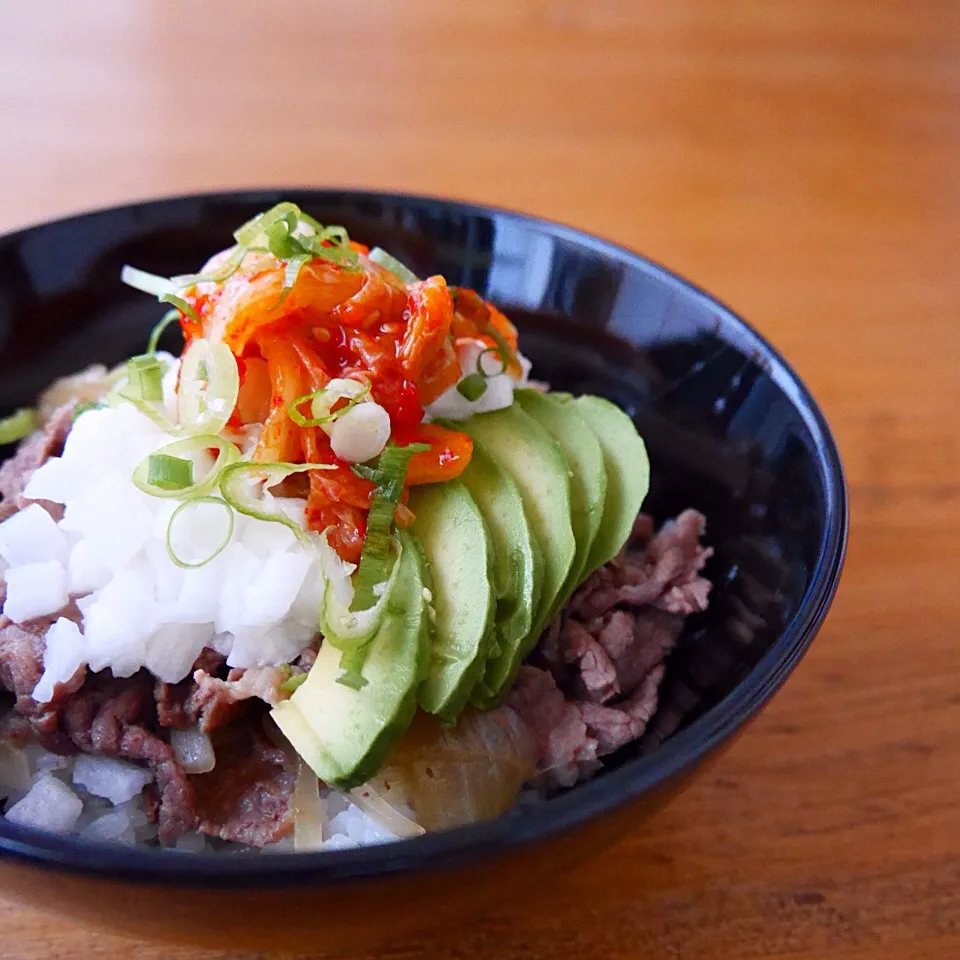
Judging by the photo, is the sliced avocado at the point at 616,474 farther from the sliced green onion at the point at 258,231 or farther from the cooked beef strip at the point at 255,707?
the sliced green onion at the point at 258,231

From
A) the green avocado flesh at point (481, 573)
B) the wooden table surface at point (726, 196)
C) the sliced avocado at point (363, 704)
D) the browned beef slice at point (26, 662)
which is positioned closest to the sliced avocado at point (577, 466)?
the green avocado flesh at point (481, 573)

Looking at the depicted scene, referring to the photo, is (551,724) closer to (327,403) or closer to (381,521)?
(381,521)

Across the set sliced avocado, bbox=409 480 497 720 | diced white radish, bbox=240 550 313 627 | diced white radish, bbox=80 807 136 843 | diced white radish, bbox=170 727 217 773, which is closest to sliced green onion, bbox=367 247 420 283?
sliced avocado, bbox=409 480 497 720

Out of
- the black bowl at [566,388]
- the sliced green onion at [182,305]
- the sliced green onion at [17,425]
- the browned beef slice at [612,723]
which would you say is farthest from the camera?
the sliced green onion at [17,425]

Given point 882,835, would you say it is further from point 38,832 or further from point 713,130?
point 713,130

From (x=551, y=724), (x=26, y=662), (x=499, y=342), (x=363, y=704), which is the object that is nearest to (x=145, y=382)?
(x=26, y=662)

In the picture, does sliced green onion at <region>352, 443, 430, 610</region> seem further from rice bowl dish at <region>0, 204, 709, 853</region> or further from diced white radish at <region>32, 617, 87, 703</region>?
→ diced white radish at <region>32, 617, 87, 703</region>
